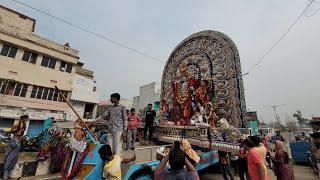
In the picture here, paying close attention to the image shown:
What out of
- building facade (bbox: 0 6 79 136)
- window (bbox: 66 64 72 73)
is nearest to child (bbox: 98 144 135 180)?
building facade (bbox: 0 6 79 136)

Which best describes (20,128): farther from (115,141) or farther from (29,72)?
(29,72)

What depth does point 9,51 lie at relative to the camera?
61.5 feet

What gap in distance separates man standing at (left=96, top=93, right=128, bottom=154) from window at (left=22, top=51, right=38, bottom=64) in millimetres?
19315

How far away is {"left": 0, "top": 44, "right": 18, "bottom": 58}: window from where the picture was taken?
18428 mm

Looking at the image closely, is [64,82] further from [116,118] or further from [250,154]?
[250,154]

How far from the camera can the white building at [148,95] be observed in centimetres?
3130

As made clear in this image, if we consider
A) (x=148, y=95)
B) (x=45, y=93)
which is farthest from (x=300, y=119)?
(x=45, y=93)

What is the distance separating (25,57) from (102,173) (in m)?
20.9

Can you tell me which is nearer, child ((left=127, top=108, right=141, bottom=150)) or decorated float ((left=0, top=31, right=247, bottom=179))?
decorated float ((left=0, top=31, right=247, bottom=179))

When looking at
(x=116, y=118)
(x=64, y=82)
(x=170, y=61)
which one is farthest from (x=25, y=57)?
(x=116, y=118)

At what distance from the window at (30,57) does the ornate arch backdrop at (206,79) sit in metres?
14.5

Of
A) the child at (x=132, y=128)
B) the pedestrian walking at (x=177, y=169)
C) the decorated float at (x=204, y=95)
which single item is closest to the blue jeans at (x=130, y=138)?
the child at (x=132, y=128)

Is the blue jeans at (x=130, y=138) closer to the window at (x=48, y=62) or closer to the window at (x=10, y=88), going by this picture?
the window at (x=10, y=88)

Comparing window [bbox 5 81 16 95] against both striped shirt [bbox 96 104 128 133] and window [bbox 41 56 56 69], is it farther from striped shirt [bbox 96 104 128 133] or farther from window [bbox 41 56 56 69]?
striped shirt [bbox 96 104 128 133]
